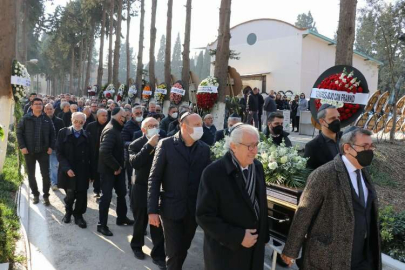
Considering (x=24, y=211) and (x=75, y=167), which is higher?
(x=75, y=167)

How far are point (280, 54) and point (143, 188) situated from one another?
27.5 metres

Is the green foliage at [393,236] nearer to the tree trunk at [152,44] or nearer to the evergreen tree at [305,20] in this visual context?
the tree trunk at [152,44]

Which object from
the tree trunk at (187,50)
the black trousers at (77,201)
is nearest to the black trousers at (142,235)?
the black trousers at (77,201)

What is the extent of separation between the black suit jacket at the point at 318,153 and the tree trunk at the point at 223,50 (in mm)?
7274

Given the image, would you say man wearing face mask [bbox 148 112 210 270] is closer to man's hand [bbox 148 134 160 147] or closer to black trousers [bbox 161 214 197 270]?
black trousers [bbox 161 214 197 270]

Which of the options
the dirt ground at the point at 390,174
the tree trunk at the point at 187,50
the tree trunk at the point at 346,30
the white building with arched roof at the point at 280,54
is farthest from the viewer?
the white building with arched roof at the point at 280,54

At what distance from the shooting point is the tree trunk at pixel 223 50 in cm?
1141

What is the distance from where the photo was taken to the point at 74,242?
17.5 feet

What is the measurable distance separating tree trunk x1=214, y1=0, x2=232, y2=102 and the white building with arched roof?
18.3 metres

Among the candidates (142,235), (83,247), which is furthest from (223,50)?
(83,247)

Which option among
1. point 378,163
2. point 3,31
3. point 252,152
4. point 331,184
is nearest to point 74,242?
A: point 252,152

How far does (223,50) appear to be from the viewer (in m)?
11.5

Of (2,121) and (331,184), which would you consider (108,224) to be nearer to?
(2,121)

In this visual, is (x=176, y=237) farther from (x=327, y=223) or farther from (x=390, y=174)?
(x=390, y=174)
